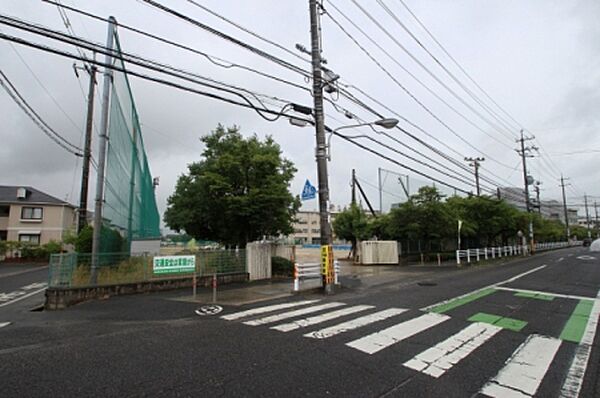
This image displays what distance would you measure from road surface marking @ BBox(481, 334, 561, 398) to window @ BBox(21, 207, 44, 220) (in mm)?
41247

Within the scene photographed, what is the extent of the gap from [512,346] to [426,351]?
150 centimetres

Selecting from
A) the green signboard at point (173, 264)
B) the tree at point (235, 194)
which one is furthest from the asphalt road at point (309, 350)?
the tree at point (235, 194)

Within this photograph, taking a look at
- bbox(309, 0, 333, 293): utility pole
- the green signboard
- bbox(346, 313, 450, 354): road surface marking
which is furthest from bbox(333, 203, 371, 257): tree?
bbox(346, 313, 450, 354): road surface marking

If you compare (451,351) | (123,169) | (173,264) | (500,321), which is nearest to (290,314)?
(451,351)

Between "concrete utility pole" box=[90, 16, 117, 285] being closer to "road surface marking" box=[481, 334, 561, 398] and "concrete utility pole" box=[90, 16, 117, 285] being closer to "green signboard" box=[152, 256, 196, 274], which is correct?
"green signboard" box=[152, 256, 196, 274]

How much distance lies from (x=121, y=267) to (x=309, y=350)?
8.24 meters

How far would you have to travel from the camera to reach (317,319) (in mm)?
7035

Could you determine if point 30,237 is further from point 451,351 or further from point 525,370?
point 525,370

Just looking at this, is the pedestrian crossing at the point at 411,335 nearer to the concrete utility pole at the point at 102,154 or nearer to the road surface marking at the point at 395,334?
the road surface marking at the point at 395,334

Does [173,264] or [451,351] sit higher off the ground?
[173,264]

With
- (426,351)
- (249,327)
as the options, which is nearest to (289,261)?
(249,327)

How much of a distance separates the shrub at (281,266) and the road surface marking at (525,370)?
10720 mm

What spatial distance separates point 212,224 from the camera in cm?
1534

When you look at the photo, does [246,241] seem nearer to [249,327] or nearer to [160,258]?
[160,258]
